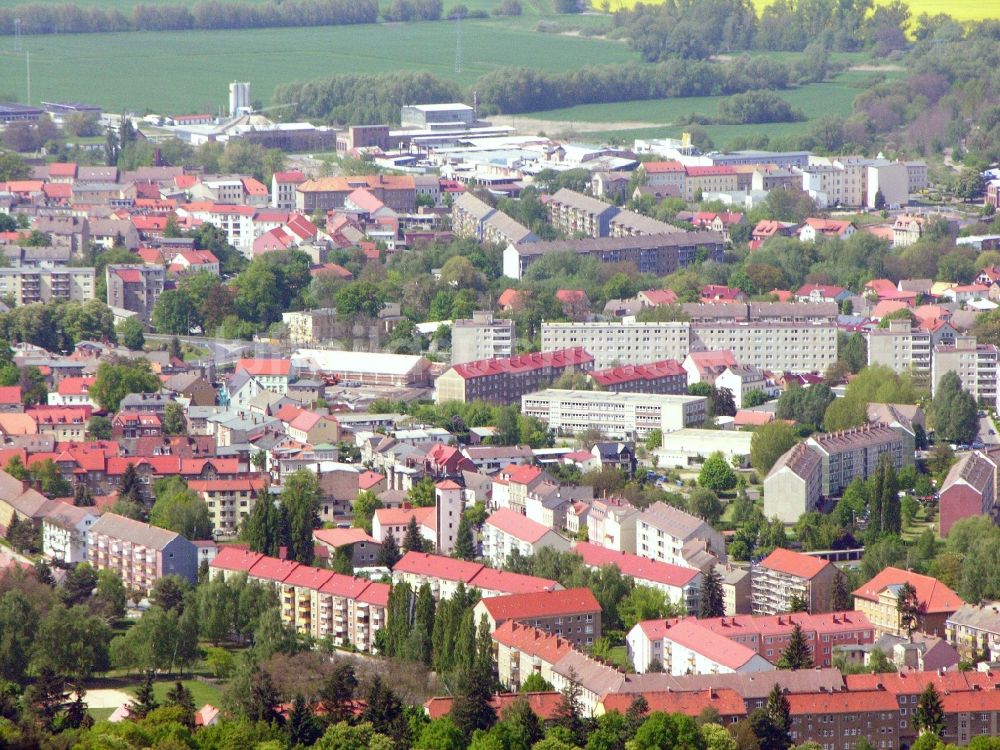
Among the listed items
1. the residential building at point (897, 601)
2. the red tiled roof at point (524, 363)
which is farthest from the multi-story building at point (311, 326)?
the residential building at point (897, 601)

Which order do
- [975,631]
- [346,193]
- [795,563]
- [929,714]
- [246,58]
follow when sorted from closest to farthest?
[929,714]
[975,631]
[795,563]
[346,193]
[246,58]

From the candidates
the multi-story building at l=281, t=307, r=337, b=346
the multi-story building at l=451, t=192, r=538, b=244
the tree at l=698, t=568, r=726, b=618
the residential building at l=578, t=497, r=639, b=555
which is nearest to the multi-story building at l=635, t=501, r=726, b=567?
the residential building at l=578, t=497, r=639, b=555

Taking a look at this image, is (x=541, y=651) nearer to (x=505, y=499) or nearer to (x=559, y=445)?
(x=505, y=499)

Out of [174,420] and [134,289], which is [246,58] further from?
[174,420]

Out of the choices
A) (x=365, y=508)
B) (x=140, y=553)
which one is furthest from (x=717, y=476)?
(x=140, y=553)

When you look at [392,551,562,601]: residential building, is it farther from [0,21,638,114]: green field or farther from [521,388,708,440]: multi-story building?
[0,21,638,114]: green field

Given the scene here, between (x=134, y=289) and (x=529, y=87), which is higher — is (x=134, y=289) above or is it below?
below

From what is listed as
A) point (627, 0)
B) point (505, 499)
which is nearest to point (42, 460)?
point (505, 499)

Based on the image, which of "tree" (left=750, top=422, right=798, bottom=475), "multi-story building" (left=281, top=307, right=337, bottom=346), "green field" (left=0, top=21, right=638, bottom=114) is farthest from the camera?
"green field" (left=0, top=21, right=638, bottom=114)
